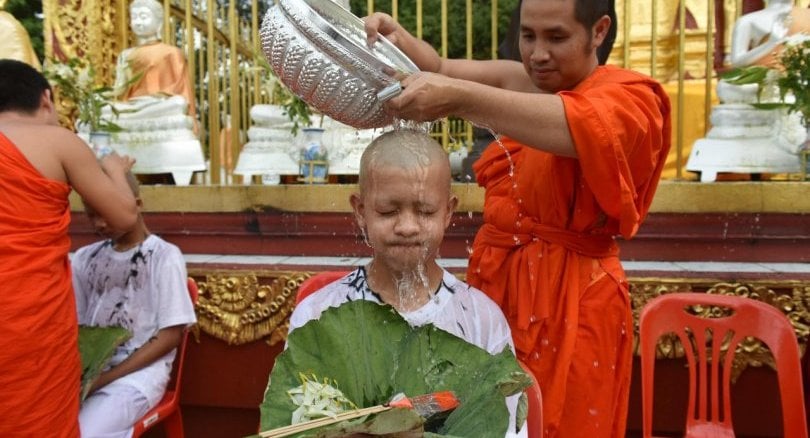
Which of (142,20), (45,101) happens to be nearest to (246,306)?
(45,101)

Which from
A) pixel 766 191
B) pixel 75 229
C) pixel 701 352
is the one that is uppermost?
pixel 766 191

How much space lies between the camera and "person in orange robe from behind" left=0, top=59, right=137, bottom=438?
208 cm

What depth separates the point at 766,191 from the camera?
9.98 ft

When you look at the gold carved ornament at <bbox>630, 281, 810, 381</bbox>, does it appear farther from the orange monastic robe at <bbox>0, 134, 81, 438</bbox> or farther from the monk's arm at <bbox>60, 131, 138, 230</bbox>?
the orange monastic robe at <bbox>0, 134, 81, 438</bbox>

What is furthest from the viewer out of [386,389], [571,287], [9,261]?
[9,261]

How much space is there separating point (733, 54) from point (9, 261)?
168 inches

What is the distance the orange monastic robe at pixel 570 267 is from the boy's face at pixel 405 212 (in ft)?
1.00

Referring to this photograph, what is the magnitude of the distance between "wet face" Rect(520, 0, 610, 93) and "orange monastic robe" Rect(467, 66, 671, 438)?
5 centimetres

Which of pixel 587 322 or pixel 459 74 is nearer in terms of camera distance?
pixel 587 322

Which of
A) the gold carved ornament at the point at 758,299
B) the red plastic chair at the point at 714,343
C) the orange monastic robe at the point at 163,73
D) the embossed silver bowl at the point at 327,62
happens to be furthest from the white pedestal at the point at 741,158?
the orange monastic robe at the point at 163,73

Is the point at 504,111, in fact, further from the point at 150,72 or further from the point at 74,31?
the point at 150,72

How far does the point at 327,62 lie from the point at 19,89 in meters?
1.55

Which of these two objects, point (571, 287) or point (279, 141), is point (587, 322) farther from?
point (279, 141)

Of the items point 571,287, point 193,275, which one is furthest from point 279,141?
point 571,287
